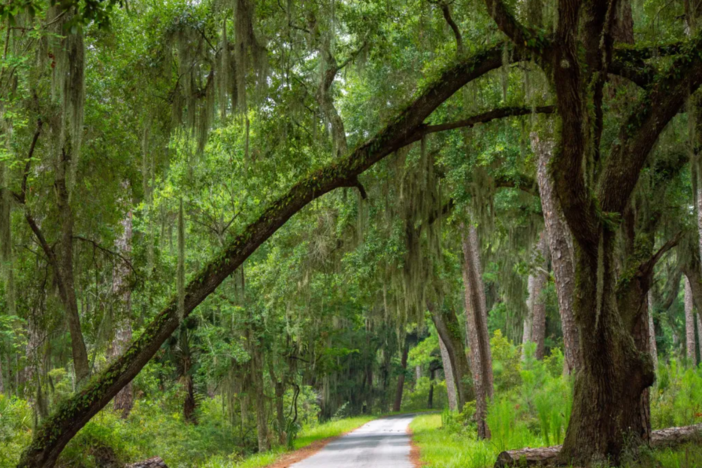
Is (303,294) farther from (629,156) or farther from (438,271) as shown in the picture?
(629,156)

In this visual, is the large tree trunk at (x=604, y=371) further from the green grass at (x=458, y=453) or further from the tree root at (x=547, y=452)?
the green grass at (x=458, y=453)

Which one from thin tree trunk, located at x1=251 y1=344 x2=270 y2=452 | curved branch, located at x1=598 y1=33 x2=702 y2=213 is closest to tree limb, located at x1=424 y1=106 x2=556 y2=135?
curved branch, located at x1=598 y1=33 x2=702 y2=213

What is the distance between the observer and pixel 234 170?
16453 mm

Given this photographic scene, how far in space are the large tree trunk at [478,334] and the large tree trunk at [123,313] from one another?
738cm

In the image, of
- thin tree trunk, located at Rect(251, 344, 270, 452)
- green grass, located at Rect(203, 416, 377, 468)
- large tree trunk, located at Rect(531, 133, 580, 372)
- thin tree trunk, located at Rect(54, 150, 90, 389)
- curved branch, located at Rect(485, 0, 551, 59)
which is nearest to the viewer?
curved branch, located at Rect(485, 0, 551, 59)

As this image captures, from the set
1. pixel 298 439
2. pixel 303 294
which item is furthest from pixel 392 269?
pixel 298 439

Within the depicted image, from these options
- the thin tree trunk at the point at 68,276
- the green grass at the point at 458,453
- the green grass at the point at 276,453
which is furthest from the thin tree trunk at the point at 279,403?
the thin tree trunk at the point at 68,276

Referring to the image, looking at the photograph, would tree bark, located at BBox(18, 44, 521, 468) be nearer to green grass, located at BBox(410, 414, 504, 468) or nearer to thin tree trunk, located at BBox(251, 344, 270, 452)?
green grass, located at BBox(410, 414, 504, 468)

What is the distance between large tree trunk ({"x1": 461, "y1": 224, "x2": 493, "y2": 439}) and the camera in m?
14.7

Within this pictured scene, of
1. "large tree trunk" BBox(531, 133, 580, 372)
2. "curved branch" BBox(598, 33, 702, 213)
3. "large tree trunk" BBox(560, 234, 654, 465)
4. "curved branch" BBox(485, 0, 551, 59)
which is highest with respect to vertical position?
"curved branch" BBox(485, 0, 551, 59)

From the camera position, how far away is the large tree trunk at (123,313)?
12.4 m

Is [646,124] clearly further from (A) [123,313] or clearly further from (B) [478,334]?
(A) [123,313]

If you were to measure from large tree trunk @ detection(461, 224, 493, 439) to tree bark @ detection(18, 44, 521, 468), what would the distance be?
711cm

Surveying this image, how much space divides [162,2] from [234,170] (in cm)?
679
